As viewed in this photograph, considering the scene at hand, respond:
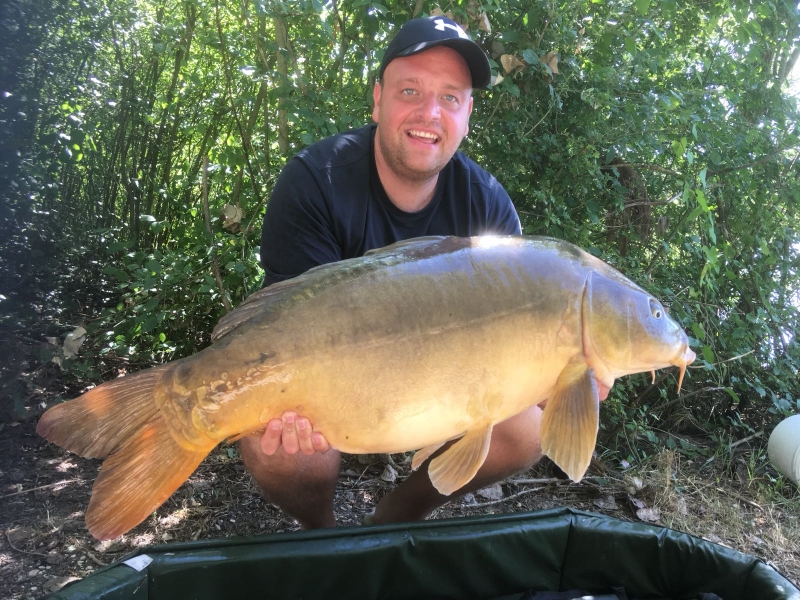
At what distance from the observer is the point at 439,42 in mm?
1662

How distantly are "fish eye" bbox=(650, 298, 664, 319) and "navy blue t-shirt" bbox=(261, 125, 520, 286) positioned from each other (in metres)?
0.65

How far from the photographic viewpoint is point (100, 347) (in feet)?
8.74

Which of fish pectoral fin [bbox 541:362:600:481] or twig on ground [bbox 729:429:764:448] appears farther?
twig on ground [bbox 729:429:764:448]

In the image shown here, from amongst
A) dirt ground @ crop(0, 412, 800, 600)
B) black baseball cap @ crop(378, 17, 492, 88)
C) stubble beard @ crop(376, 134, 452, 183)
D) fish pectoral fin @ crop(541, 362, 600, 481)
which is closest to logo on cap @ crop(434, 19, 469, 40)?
black baseball cap @ crop(378, 17, 492, 88)

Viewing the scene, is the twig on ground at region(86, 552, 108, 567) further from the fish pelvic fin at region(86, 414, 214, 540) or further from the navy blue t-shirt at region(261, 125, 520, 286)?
the navy blue t-shirt at region(261, 125, 520, 286)

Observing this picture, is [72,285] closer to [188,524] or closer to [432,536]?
[188,524]

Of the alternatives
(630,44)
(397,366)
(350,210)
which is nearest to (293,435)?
(397,366)

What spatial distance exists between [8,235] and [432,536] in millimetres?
1975

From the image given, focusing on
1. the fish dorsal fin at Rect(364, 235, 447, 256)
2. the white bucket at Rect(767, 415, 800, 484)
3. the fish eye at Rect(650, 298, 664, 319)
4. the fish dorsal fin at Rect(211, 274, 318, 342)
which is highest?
the fish dorsal fin at Rect(364, 235, 447, 256)

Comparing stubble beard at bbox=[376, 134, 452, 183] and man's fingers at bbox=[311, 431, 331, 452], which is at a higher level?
stubble beard at bbox=[376, 134, 452, 183]

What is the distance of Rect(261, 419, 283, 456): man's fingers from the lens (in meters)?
1.17

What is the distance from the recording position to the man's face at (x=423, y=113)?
1.70 meters

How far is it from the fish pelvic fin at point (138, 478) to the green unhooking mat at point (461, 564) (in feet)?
0.48

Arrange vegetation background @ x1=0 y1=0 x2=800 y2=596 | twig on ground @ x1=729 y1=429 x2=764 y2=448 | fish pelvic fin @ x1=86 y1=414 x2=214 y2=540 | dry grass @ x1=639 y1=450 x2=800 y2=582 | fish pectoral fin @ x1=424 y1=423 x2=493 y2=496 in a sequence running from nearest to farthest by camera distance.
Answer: fish pelvic fin @ x1=86 y1=414 x2=214 y2=540, fish pectoral fin @ x1=424 y1=423 x2=493 y2=496, dry grass @ x1=639 y1=450 x2=800 y2=582, vegetation background @ x1=0 y1=0 x2=800 y2=596, twig on ground @ x1=729 y1=429 x2=764 y2=448
